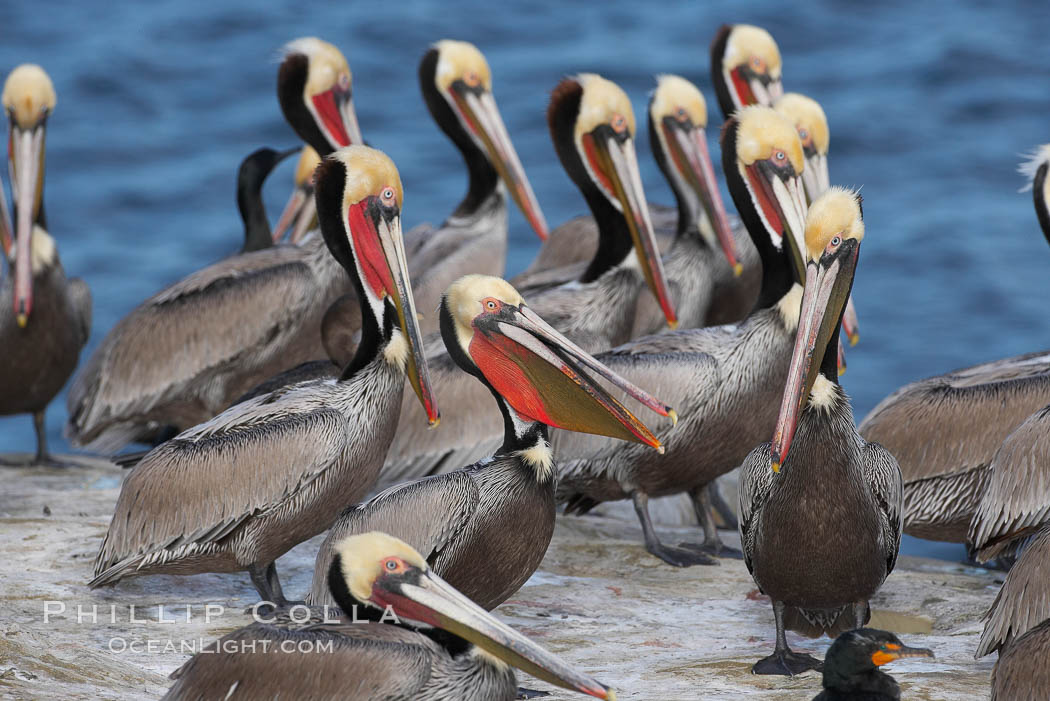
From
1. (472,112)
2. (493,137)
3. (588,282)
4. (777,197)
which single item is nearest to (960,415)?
(777,197)

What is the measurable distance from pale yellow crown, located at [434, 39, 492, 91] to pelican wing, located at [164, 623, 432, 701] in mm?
5066

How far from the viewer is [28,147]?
807cm

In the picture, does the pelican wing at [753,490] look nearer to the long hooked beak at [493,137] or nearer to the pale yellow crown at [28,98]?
the long hooked beak at [493,137]

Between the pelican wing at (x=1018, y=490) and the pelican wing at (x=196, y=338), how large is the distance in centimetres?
324

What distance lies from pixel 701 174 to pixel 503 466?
10.5 ft

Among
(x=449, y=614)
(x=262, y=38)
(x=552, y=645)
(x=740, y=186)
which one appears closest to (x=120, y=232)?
(x=262, y=38)

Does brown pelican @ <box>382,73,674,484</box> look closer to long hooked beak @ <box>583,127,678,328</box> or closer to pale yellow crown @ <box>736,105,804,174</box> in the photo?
A: long hooked beak @ <box>583,127,678,328</box>

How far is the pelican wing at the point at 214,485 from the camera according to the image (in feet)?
17.2

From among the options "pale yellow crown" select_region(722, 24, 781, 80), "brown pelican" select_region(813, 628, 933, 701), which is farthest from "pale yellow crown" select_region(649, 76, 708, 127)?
"brown pelican" select_region(813, 628, 933, 701)

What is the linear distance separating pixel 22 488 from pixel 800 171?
3472 millimetres

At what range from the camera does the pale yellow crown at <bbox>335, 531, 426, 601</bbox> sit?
3.94 meters

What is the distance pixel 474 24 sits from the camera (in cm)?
1869

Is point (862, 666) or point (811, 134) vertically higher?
point (811, 134)

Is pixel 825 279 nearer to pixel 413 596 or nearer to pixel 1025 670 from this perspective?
pixel 1025 670
